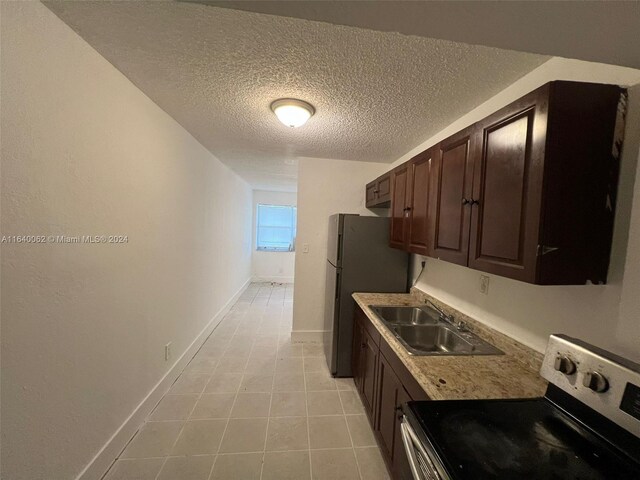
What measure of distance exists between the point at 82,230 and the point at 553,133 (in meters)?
2.15

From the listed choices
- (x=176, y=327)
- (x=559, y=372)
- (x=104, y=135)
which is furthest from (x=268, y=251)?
(x=559, y=372)

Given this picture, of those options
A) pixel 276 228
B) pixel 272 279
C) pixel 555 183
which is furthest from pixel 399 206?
pixel 272 279

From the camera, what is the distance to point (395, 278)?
101 inches

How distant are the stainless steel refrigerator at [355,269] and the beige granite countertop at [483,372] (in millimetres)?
975

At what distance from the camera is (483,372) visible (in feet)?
3.84

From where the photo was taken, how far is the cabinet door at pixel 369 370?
1821 millimetres

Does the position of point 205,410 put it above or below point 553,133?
below

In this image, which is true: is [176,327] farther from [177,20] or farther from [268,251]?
[268,251]

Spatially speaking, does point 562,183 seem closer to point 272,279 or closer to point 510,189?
point 510,189

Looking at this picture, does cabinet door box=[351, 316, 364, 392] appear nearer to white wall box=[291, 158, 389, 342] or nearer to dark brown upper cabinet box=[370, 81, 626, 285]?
white wall box=[291, 158, 389, 342]

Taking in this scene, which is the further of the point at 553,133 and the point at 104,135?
the point at 104,135

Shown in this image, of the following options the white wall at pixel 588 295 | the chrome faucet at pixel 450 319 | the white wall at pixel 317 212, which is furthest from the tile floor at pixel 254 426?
the white wall at pixel 588 295

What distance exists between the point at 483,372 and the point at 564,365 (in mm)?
368

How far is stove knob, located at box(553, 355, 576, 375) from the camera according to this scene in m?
0.84
